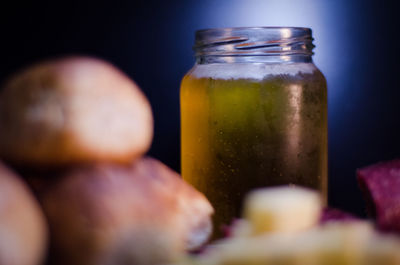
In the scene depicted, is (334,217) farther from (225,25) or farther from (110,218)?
(225,25)

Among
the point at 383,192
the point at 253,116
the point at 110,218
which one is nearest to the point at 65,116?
the point at 110,218

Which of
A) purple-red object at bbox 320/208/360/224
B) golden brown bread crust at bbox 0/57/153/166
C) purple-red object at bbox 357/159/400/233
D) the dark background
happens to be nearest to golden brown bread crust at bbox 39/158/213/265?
golden brown bread crust at bbox 0/57/153/166

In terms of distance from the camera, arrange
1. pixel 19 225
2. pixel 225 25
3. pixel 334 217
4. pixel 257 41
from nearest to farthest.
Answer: pixel 19 225 < pixel 334 217 < pixel 257 41 < pixel 225 25

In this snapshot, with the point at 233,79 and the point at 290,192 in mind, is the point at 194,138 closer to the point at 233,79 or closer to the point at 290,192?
the point at 233,79

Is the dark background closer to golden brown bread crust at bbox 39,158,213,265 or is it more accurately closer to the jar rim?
the jar rim

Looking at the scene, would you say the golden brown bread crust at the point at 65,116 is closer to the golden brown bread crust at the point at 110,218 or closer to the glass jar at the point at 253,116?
the golden brown bread crust at the point at 110,218

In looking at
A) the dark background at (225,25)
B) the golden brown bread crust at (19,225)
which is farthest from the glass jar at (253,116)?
the golden brown bread crust at (19,225)
